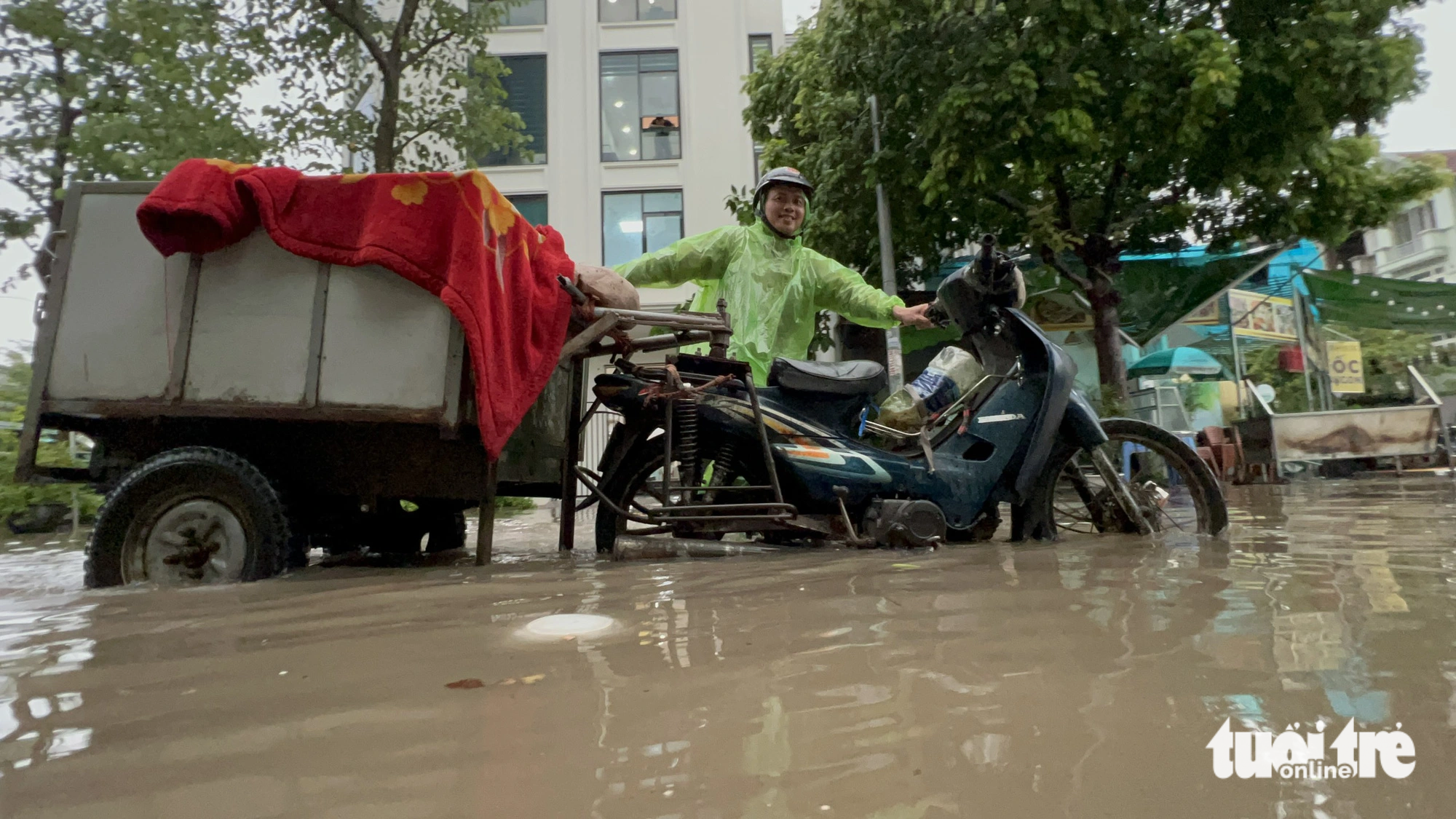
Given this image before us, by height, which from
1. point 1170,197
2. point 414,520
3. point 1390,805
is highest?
point 1170,197

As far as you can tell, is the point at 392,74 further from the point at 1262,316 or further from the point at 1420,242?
the point at 1420,242

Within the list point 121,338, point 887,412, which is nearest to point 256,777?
point 121,338

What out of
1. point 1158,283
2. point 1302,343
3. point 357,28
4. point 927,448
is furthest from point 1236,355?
point 357,28

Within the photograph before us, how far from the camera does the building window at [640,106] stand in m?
17.3

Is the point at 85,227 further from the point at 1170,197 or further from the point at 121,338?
the point at 1170,197

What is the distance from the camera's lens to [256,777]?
3.74ft

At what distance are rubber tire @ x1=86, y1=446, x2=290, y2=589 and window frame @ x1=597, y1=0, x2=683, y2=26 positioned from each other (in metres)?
16.7

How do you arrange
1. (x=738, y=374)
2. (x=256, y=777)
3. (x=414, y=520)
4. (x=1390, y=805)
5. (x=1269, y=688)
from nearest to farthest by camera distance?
(x=1390, y=805), (x=256, y=777), (x=1269, y=688), (x=738, y=374), (x=414, y=520)

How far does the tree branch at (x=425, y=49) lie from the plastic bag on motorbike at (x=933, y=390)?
24.8ft

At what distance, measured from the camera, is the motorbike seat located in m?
3.61

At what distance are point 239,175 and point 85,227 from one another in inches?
23.1

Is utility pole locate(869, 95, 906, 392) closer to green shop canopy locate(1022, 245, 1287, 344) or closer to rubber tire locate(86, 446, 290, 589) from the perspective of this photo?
green shop canopy locate(1022, 245, 1287, 344)

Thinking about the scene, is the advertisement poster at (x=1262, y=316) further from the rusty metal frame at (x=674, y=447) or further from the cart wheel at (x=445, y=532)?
the cart wheel at (x=445, y=532)

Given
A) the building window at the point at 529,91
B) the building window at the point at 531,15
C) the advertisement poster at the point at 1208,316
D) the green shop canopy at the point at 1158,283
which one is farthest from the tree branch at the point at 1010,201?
the building window at the point at 531,15
